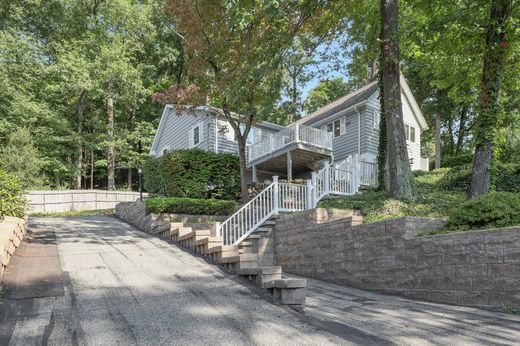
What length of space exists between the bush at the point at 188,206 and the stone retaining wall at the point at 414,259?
3.83m

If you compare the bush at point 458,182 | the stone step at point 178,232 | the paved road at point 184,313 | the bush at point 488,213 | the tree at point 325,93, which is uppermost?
the tree at point 325,93

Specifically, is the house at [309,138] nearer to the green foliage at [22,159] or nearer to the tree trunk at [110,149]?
the tree trunk at [110,149]

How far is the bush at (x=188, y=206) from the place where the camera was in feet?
37.4

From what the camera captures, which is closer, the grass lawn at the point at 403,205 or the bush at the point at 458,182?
the grass lawn at the point at 403,205

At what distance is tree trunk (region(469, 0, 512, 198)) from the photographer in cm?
863

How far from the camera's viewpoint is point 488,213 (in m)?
5.68

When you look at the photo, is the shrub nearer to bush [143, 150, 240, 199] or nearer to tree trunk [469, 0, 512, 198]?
tree trunk [469, 0, 512, 198]

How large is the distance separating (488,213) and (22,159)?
21.8m

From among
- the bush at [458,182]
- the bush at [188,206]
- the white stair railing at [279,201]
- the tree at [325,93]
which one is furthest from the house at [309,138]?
the tree at [325,93]

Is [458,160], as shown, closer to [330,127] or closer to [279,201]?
[330,127]

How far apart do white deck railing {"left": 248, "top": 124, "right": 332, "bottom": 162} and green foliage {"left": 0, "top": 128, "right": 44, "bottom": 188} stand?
12529 mm

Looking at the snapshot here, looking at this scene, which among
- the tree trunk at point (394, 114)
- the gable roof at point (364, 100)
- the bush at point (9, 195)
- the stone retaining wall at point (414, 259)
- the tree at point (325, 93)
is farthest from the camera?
the tree at point (325, 93)

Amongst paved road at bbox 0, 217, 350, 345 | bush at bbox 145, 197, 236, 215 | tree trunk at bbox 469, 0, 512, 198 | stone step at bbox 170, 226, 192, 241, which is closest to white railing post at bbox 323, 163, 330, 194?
bush at bbox 145, 197, 236, 215

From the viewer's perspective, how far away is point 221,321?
13.4 ft
